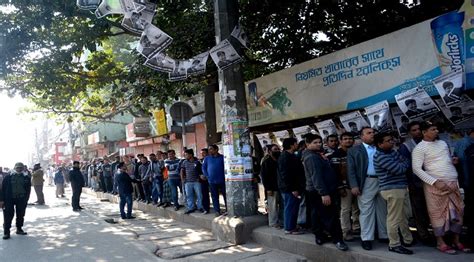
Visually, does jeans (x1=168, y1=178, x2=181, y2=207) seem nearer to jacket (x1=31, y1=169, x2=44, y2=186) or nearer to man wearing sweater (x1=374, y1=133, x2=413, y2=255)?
man wearing sweater (x1=374, y1=133, x2=413, y2=255)

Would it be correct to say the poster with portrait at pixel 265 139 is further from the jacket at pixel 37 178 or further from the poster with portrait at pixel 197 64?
the jacket at pixel 37 178

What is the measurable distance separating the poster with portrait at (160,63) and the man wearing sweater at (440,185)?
4779 mm

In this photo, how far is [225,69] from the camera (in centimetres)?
790

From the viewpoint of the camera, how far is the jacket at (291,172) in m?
6.73

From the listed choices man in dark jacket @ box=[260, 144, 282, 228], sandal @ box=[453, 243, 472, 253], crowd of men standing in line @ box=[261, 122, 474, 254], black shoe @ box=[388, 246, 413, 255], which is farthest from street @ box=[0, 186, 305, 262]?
sandal @ box=[453, 243, 472, 253]

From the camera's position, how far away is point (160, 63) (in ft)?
25.6

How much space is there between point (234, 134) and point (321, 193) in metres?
2.57

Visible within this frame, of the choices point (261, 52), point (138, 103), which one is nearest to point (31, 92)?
point (138, 103)

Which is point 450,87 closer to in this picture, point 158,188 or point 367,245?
point 367,245

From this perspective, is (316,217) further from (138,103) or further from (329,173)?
(138,103)

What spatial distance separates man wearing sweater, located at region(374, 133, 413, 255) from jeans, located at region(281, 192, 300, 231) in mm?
1884

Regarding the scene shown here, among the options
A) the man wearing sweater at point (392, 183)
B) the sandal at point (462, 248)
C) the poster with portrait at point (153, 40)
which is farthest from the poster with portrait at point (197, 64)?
the sandal at point (462, 248)

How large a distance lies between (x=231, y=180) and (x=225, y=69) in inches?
84.7

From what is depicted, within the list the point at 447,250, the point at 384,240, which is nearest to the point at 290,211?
the point at 384,240
